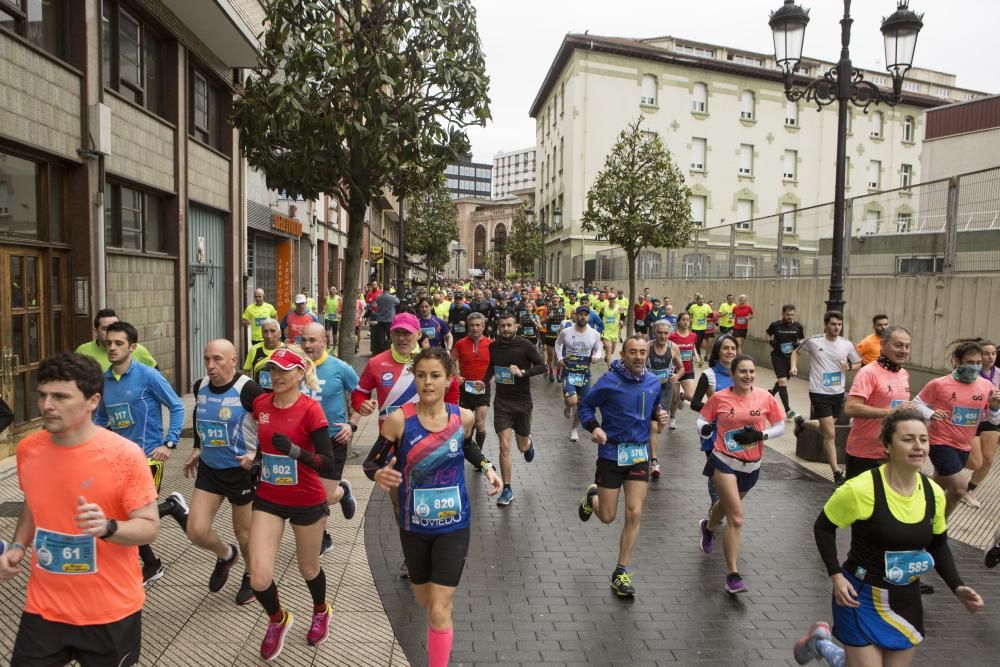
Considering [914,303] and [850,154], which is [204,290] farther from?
[850,154]

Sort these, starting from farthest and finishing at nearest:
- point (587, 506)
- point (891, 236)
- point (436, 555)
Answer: point (891, 236), point (587, 506), point (436, 555)

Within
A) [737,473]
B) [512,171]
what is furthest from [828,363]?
[512,171]

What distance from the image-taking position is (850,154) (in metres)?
53.8

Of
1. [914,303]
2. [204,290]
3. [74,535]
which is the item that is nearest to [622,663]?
[74,535]

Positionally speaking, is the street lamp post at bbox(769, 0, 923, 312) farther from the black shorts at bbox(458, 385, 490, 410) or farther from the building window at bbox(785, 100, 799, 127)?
the building window at bbox(785, 100, 799, 127)

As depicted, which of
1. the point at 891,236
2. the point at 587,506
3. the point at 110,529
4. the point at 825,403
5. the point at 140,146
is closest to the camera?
the point at 110,529

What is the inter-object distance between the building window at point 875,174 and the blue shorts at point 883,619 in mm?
58878

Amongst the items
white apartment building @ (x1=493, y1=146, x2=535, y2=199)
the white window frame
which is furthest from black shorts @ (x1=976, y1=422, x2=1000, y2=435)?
white apartment building @ (x1=493, y1=146, x2=535, y2=199)

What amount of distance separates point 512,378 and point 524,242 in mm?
60781

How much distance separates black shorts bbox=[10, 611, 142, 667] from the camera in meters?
2.93

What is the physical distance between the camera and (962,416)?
20.7ft

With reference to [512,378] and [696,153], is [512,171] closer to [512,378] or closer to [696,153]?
[696,153]

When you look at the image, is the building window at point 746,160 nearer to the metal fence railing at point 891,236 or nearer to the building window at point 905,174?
the building window at point 905,174

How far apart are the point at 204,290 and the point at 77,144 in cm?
576
